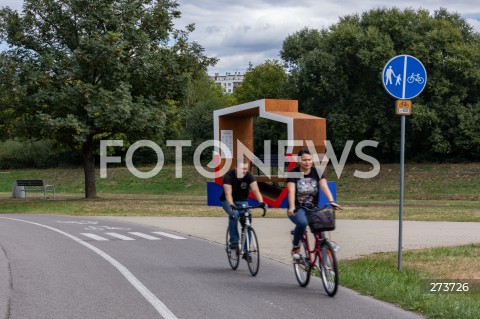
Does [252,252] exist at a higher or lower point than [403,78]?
lower

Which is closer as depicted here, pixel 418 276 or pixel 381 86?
pixel 418 276

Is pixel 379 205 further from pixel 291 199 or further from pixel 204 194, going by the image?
pixel 291 199

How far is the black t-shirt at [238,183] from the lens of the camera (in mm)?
11039

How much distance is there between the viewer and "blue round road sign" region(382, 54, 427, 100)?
1065cm

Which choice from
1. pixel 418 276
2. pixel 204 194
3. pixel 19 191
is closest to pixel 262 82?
pixel 204 194

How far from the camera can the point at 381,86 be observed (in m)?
50.4

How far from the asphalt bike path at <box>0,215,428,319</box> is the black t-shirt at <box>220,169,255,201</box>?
3.84 feet

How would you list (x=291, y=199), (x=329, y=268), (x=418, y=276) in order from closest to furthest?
(x=329, y=268) → (x=291, y=199) → (x=418, y=276)

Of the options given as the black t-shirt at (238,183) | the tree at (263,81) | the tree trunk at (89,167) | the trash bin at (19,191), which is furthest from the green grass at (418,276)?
the tree at (263,81)

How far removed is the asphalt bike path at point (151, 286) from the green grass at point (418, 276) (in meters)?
0.28

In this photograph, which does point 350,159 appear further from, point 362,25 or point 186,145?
point 186,145

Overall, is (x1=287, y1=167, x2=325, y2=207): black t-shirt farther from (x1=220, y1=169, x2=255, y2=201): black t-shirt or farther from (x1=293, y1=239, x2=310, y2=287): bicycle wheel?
(x1=220, y1=169, x2=255, y2=201): black t-shirt

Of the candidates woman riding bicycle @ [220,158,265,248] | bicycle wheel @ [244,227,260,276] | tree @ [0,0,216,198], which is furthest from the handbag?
tree @ [0,0,216,198]

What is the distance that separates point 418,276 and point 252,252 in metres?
2.41
